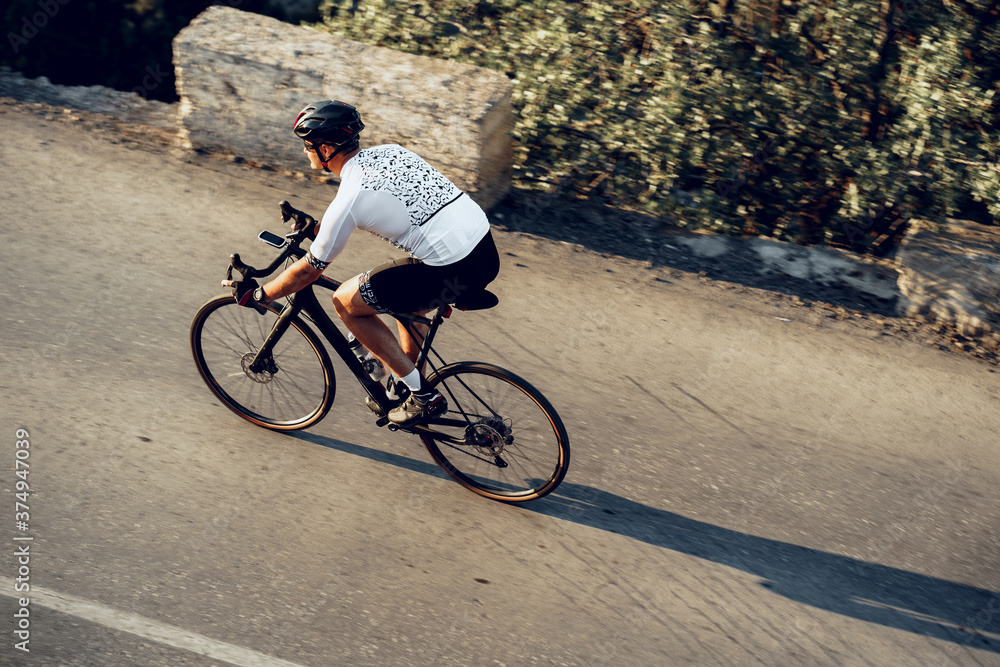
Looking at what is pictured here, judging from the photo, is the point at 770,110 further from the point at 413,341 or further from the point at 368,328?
the point at 368,328

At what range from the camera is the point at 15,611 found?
3.75 metres

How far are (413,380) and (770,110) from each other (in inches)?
188

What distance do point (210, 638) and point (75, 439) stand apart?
5.62ft

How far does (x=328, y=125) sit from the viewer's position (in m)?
4.00

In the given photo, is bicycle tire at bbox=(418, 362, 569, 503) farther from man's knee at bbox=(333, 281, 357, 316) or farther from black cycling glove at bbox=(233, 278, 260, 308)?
black cycling glove at bbox=(233, 278, 260, 308)

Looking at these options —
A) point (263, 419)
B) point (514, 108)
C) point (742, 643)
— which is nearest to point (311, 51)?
point (514, 108)

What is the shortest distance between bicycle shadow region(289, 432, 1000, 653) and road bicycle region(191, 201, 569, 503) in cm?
24

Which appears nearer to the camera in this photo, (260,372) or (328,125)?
(328,125)

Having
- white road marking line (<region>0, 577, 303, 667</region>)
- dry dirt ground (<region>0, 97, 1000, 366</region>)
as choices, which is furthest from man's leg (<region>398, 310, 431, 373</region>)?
dry dirt ground (<region>0, 97, 1000, 366</region>)

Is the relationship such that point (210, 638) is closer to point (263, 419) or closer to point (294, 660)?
point (294, 660)

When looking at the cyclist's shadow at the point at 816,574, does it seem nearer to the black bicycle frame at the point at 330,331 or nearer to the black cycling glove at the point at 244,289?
the black bicycle frame at the point at 330,331

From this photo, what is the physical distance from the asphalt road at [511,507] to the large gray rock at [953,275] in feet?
1.60

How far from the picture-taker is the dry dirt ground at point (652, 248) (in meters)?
6.71

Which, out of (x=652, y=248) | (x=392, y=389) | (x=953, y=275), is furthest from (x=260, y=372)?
(x=953, y=275)
